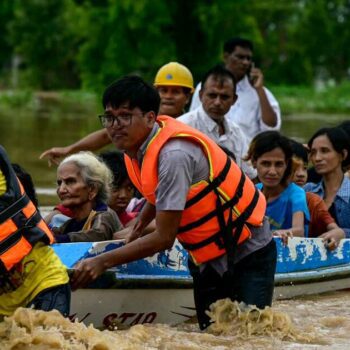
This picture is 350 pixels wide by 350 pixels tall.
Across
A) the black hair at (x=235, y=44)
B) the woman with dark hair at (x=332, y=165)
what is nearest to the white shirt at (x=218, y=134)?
the woman with dark hair at (x=332, y=165)

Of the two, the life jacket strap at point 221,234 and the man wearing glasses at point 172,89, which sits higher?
the man wearing glasses at point 172,89

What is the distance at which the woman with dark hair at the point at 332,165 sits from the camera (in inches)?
309

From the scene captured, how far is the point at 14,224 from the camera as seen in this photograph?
4.61 meters

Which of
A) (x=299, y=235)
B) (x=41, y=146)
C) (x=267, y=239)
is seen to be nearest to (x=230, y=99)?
(x=299, y=235)

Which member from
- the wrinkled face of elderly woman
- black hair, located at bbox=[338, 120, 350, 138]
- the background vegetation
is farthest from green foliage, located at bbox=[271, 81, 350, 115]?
the wrinkled face of elderly woman

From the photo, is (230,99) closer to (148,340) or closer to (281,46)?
(148,340)

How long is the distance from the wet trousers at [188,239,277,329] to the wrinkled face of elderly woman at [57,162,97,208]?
2.88ft

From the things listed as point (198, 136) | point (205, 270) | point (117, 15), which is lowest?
point (205, 270)

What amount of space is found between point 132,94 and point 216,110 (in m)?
3.13

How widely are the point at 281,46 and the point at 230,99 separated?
53.0 m

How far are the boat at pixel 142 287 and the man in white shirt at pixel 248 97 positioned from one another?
301 cm

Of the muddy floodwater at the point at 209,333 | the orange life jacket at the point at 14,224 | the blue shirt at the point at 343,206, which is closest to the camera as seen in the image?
the orange life jacket at the point at 14,224

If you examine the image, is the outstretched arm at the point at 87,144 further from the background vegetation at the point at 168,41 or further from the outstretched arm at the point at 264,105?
the background vegetation at the point at 168,41

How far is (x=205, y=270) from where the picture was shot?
541 centimetres
